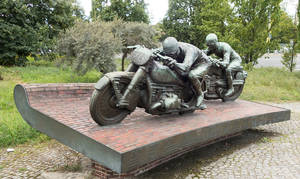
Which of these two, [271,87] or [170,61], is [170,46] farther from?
[271,87]

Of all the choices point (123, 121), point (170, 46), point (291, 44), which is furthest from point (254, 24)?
point (123, 121)

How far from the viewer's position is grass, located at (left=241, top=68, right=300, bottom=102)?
12877 mm

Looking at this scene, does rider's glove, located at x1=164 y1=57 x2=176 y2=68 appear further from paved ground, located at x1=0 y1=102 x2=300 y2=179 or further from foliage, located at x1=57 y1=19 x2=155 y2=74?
foliage, located at x1=57 y1=19 x2=155 y2=74

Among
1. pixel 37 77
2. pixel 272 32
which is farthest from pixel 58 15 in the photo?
pixel 272 32

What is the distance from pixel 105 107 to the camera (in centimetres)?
436

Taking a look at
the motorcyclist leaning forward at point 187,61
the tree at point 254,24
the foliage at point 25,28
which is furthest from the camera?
the foliage at point 25,28

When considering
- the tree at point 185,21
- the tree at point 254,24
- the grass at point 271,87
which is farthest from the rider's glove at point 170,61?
the tree at point 185,21

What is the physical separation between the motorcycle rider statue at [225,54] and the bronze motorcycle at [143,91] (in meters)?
1.90

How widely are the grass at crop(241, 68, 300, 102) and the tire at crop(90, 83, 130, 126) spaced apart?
919cm

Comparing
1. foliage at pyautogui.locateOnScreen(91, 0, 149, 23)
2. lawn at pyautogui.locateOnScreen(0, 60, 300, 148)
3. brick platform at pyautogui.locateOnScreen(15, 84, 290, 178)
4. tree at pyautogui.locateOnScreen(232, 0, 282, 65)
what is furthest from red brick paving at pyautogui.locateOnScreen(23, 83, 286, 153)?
foliage at pyautogui.locateOnScreen(91, 0, 149, 23)

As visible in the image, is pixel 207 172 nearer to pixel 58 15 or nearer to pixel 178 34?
pixel 58 15

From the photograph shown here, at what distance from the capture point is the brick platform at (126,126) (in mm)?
3594

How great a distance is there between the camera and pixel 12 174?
4.49 meters

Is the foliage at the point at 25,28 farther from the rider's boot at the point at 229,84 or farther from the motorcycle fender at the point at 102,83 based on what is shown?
the motorcycle fender at the point at 102,83
